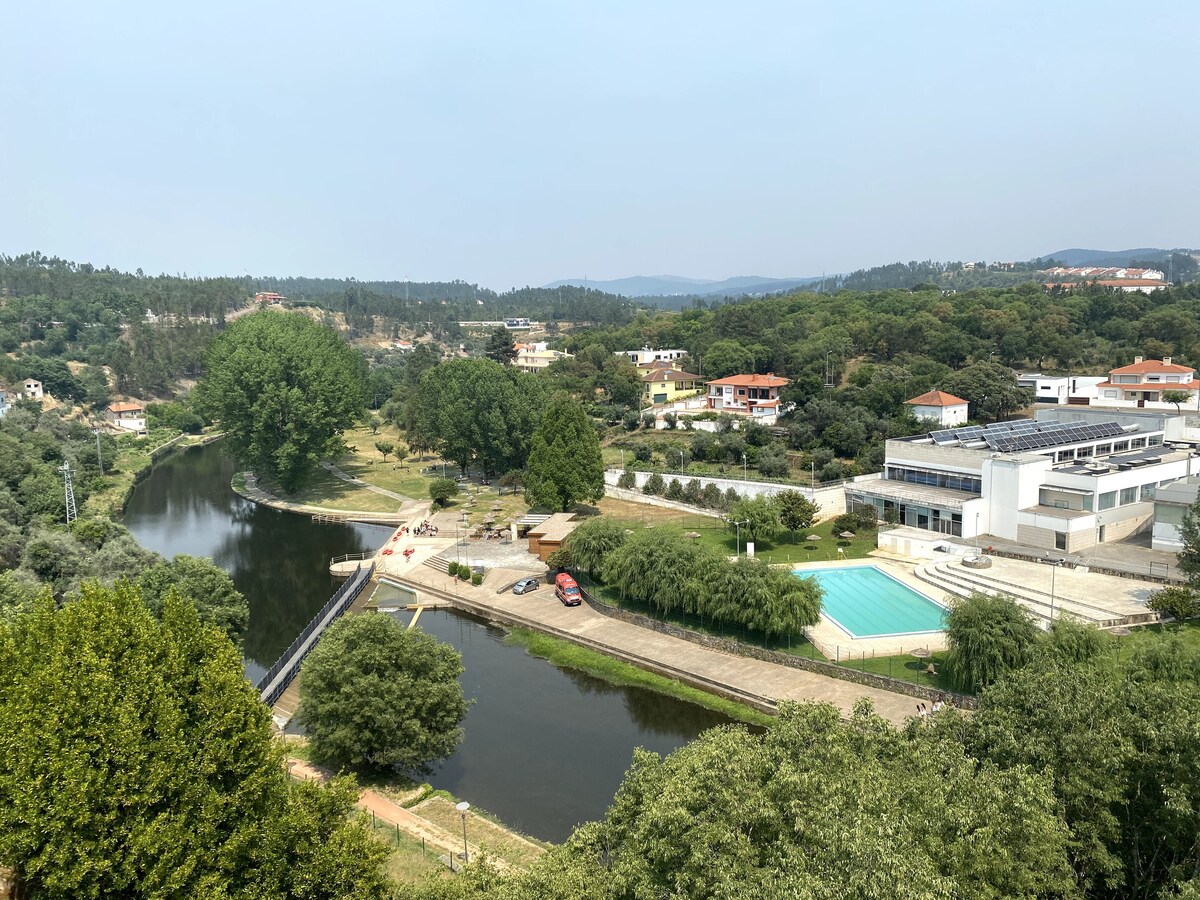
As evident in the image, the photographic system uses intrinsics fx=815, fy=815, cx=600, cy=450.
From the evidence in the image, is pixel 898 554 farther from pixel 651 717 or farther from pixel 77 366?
pixel 77 366

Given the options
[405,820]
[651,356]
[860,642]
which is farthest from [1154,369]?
[405,820]

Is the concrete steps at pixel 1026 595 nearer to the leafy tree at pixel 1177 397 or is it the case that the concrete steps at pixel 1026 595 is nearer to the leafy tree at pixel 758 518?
the leafy tree at pixel 758 518

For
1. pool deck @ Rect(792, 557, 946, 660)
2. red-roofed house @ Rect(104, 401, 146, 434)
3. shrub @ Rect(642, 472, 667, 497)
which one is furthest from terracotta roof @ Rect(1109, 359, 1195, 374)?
red-roofed house @ Rect(104, 401, 146, 434)

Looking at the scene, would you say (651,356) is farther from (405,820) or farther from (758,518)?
(405,820)

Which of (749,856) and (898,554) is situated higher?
(749,856)

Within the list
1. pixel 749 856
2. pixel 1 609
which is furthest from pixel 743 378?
pixel 749 856
